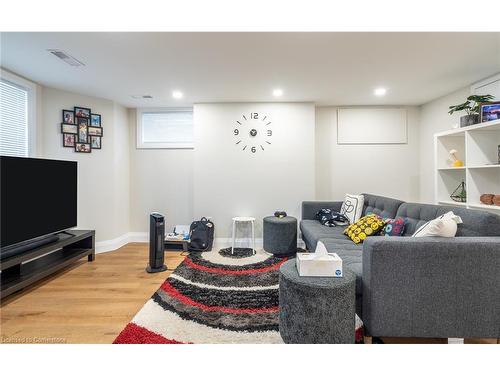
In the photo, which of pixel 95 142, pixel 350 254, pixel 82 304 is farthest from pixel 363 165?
pixel 95 142

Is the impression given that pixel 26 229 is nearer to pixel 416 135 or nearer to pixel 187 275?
pixel 187 275

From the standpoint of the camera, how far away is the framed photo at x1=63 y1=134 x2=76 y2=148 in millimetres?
3422

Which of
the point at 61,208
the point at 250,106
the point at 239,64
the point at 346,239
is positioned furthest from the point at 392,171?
the point at 61,208

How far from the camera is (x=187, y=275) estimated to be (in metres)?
2.75

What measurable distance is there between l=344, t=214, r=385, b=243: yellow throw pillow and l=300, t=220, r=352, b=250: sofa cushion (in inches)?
3.4

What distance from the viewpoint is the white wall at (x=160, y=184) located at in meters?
4.28

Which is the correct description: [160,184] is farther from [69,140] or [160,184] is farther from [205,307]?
[205,307]

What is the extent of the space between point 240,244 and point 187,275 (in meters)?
1.31

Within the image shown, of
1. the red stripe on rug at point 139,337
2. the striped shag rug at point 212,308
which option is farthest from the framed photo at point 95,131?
the red stripe on rug at point 139,337

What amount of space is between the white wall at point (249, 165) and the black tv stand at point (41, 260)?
155 centimetres

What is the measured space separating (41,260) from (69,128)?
5.91 ft

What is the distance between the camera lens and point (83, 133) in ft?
11.7

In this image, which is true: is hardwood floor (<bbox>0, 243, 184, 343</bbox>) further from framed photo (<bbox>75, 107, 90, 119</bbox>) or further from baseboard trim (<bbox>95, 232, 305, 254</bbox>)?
framed photo (<bbox>75, 107, 90, 119</bbox>)

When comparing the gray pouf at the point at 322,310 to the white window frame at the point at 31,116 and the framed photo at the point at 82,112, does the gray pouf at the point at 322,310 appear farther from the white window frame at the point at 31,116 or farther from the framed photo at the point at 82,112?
the framed photo at the point at 82,112
